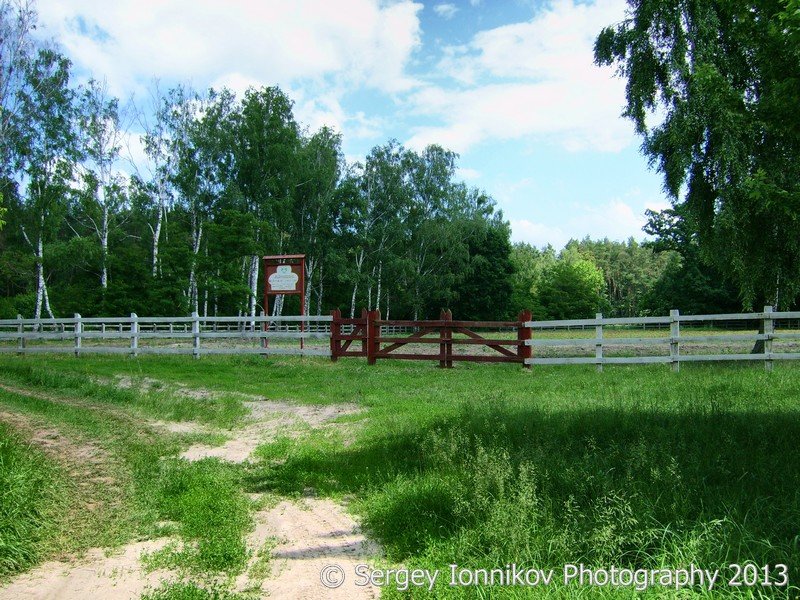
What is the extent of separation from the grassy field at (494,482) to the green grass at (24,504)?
0.5 inches

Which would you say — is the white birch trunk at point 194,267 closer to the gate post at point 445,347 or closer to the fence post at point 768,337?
the gate post at point 445,347

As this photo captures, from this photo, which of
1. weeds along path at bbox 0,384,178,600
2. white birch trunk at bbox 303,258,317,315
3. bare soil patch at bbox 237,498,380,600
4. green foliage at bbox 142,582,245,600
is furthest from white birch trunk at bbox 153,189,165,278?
green foliage at bbox 142,582,245,600

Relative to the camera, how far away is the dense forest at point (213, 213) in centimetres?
3194

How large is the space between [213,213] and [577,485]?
3611 centimetres

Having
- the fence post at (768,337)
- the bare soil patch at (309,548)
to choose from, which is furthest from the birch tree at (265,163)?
the bare soil patch at (309,548)

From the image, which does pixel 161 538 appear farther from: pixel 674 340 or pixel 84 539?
pixel 674 340

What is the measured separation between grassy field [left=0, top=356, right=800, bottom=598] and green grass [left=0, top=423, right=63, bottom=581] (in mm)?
12

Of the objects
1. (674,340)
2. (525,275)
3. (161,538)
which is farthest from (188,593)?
(525,275)

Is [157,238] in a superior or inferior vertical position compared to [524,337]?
superior

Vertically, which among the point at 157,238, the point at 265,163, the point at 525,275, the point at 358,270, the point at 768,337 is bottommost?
the point at 768,337

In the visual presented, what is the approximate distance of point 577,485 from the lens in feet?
13.5

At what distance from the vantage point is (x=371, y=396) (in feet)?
33.0

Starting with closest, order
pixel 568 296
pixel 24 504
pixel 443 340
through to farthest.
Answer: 1. pixel 24 504
2. pixel 443 340
3. pixel 568 296

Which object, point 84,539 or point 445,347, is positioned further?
point 445,347
